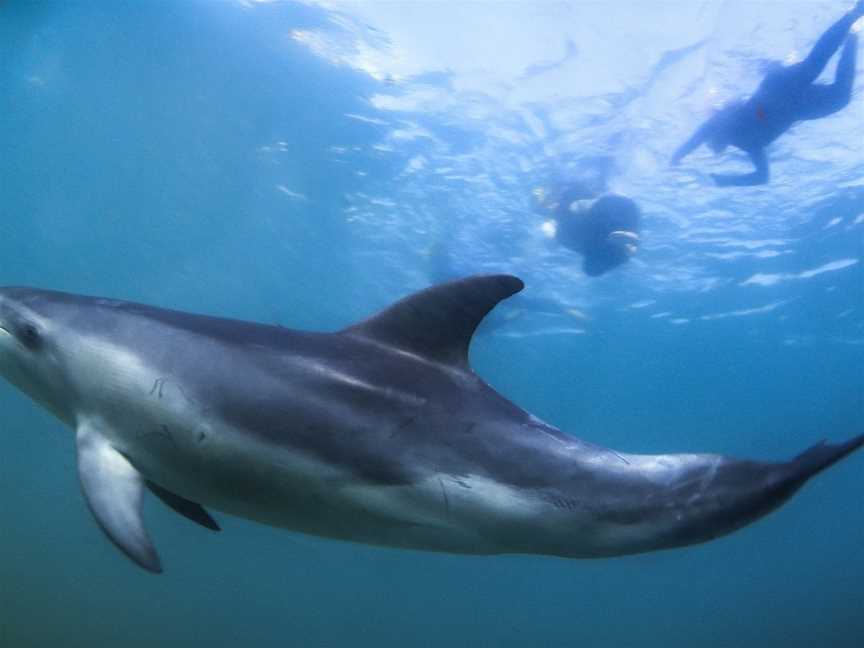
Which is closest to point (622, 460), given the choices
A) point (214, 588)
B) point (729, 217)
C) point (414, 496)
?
point (414, 496)

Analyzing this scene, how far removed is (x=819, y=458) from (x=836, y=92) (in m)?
12.3

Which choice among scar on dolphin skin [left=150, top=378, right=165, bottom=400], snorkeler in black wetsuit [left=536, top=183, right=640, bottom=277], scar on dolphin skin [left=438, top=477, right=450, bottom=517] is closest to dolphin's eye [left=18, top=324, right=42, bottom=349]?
scar on dolphin skin [left=150, top=378, right=165, bottom=400]

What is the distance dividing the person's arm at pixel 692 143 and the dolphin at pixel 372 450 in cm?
1307

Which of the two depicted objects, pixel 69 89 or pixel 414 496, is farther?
pixel 69 89

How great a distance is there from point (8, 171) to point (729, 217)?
25540 mm

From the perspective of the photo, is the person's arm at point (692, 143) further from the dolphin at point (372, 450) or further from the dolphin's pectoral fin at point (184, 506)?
the dolphin's pectoral fin at point (184, 506)

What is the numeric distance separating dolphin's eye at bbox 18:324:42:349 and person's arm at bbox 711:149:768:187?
49.9 feet

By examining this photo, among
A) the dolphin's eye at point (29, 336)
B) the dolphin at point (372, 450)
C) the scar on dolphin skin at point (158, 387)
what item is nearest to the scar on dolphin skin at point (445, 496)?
the dolphin at point (372, 450)

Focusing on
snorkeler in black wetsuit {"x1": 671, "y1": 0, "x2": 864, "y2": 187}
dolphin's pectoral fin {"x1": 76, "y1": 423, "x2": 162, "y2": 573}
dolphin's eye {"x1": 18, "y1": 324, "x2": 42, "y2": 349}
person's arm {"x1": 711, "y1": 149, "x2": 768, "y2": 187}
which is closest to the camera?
dolphin's pectoral fin {"x1": 76, "y1": 423, "x2": 162, "y2": 573}

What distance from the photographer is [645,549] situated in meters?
3.56

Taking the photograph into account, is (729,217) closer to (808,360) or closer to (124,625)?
(808,360)

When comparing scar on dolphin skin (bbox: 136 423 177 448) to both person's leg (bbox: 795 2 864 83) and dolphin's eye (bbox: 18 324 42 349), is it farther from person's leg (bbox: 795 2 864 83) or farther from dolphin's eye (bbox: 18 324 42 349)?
person's leg (bbox: 795 2 864 83)

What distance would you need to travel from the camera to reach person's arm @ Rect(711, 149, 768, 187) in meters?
15.2

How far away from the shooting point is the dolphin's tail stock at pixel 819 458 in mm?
3137
